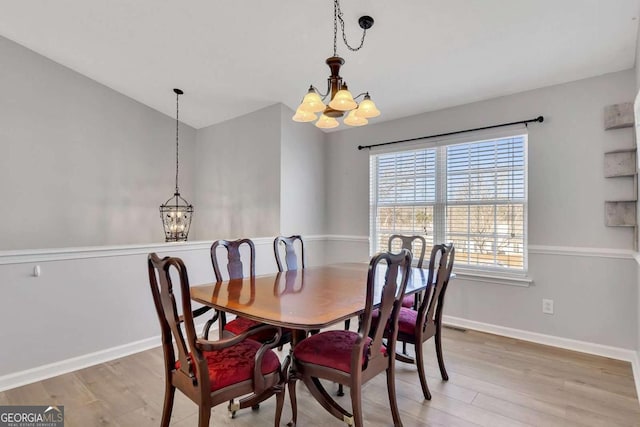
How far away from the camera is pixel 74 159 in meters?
4.12

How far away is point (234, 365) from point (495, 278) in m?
2.85

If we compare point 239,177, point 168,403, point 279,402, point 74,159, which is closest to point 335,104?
point 279,402

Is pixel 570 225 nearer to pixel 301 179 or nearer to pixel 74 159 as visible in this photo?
pixel 301 179

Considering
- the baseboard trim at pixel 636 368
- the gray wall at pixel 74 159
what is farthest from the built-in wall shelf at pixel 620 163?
the gray wall at pixel 74 159

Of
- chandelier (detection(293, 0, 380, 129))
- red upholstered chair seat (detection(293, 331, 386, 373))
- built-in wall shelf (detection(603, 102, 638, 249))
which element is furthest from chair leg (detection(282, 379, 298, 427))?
built-in wall shelf (detection(603, 102, 638, 249))

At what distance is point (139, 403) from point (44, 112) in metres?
3.57

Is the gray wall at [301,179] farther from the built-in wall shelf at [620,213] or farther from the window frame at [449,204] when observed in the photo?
the built-in wall shelf at [620,213]

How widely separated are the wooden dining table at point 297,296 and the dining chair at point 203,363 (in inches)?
5.8

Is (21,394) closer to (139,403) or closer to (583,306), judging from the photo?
(139,403)

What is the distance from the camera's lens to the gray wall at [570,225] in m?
2.86

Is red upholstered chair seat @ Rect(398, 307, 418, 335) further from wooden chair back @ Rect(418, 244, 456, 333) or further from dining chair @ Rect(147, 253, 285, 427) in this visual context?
dining chair @ Rect(147, 253, 285, 427)

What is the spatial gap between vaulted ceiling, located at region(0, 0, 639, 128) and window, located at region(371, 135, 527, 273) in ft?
1.87

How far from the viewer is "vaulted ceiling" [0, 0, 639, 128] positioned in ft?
8.10

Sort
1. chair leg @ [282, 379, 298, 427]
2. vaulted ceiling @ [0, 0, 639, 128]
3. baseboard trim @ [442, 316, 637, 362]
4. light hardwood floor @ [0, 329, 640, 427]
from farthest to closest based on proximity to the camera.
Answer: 1. baseboard trim @ [442, 316, 637, 362]
2. vaulted ceiling @ [0, 0, 639, 128]
3. light hardwood floor @ [0, 329, 640, 427]
4. chair leg @ [282, 379, 298, 427]
